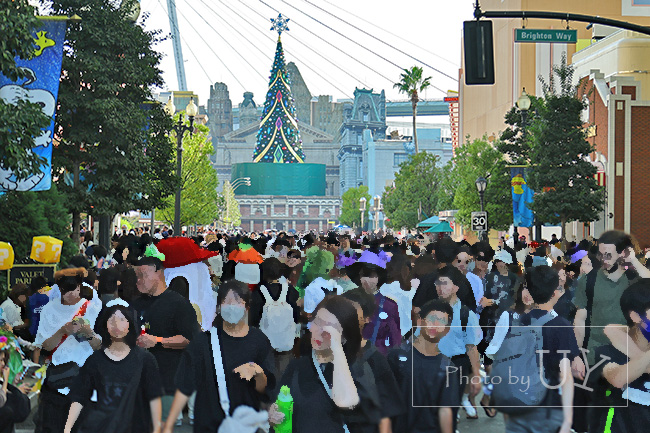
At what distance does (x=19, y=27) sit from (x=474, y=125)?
256 ft

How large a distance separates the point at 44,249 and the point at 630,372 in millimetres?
14110

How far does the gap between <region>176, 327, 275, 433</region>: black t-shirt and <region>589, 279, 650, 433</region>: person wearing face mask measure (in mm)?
2375

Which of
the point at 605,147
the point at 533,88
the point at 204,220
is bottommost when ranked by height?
the point at 204,220

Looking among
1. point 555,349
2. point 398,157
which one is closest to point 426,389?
point 555,349

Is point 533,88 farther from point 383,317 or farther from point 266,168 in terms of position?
point 266,168

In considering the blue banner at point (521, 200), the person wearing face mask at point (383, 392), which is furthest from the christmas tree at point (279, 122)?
the person wearing face mask at point (383, 392)

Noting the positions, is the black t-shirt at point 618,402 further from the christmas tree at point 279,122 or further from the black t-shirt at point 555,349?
the christmas tree at point 279,122

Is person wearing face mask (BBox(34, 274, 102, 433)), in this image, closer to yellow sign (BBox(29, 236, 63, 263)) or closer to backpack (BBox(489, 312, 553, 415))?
backpack (BBox(489, 312, 553, 415))

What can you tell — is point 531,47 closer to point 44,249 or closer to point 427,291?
point 44,249

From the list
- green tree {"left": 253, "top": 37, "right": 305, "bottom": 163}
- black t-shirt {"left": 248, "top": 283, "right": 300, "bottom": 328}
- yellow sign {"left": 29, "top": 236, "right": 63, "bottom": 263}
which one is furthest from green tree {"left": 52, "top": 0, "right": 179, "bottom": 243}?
green tree {"left": 253, "top": 37, "right": 305, "bottom": 163}

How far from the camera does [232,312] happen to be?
19.6 ft

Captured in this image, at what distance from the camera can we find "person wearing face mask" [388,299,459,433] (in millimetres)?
5965

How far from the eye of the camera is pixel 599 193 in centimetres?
3822

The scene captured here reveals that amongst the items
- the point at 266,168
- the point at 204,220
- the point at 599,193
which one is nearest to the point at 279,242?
the point at 599,193
